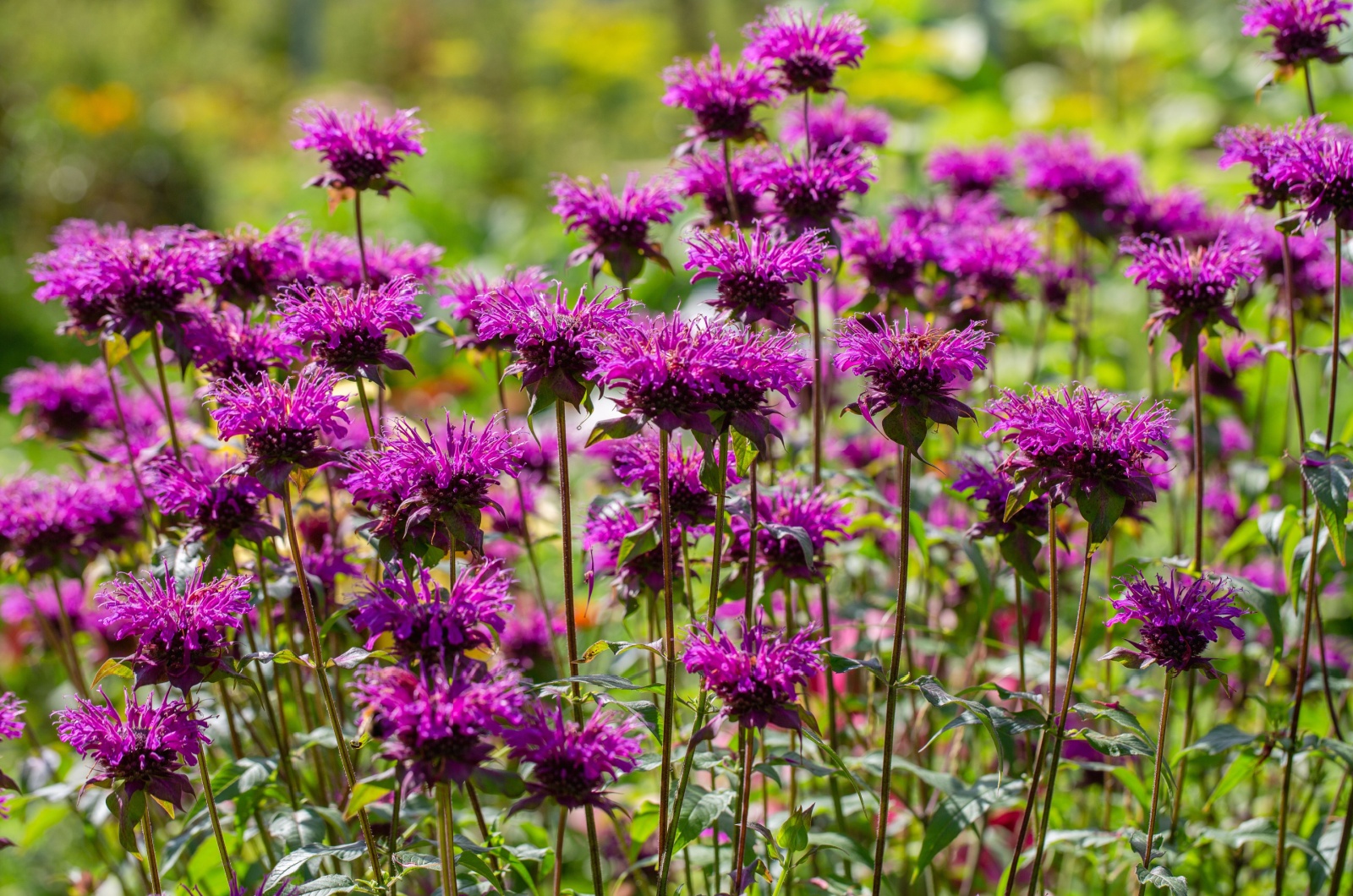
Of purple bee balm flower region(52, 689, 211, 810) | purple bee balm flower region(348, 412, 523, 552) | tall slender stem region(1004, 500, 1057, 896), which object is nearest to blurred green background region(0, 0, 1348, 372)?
tall slender stem region(1004, 500, 1057, 896)

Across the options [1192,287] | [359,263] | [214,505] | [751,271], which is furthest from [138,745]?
[1192,287]

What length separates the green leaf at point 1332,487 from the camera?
2.01 m

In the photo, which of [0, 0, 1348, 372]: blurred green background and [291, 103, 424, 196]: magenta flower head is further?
[0, 0, 1348, 372]: blurred green background

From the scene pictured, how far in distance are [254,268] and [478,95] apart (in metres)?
15.0

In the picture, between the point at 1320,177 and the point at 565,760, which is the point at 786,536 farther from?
the point at 1320,177

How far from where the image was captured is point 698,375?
5.27ft

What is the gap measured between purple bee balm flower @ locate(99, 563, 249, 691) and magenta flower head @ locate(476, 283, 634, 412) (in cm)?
54

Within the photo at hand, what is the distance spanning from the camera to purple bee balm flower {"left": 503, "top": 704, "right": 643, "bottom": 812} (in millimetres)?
1579

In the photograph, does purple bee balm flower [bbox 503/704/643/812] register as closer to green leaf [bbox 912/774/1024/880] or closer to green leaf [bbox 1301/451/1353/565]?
green leaf [bbox 912/774/1024/880]

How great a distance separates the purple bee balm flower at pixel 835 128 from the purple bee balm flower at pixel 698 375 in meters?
1.21

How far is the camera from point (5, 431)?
23.6 ft

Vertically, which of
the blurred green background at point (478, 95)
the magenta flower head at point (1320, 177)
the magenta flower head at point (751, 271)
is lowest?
the magenta flower head at point (751, 271)

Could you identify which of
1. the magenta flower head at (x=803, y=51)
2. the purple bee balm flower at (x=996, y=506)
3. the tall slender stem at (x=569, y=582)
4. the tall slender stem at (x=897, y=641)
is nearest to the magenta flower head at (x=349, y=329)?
the tall slender stem at (x=569, y=582)

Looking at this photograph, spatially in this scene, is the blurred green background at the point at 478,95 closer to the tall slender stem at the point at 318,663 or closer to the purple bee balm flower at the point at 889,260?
the purple bee balm flower at the point at 889,260
